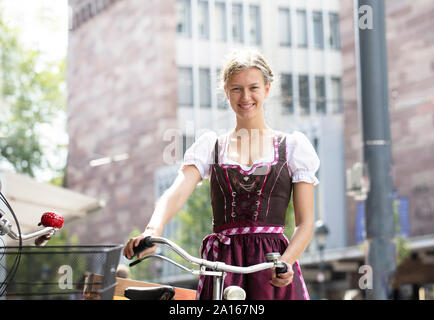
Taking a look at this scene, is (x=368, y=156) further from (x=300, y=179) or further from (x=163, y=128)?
(x=163, y=128)

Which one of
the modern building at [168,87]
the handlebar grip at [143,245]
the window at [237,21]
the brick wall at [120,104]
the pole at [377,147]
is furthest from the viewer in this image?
the brick wall at [120,104]

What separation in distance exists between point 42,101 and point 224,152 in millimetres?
27457

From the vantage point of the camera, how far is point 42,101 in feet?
95.2

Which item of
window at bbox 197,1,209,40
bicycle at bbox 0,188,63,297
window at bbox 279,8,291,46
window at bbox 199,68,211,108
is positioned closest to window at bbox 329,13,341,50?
window at bbox 279,8,291,46

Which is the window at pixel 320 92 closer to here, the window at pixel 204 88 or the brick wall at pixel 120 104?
the window at pixel 204 88

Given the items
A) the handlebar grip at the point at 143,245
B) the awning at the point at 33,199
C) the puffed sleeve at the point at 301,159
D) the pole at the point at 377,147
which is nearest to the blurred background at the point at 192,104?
the awning at the point at 33,199

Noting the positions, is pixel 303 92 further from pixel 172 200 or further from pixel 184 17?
pixel 172 200

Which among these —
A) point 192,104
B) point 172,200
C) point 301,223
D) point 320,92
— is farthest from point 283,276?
point 192,104

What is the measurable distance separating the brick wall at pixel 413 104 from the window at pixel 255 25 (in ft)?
16.3

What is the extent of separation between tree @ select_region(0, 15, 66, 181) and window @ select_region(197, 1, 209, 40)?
5.86 m

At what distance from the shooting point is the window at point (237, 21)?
88.9 feet

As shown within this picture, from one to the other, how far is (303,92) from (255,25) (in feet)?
9.66

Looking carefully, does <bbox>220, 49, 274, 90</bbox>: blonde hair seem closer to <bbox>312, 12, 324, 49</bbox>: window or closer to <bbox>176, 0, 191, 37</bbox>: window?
<bbox>312, 12, 324, 49</bbox>: window

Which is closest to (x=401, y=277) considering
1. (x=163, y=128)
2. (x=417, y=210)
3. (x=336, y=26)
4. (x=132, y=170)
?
(x=417, y=210)
